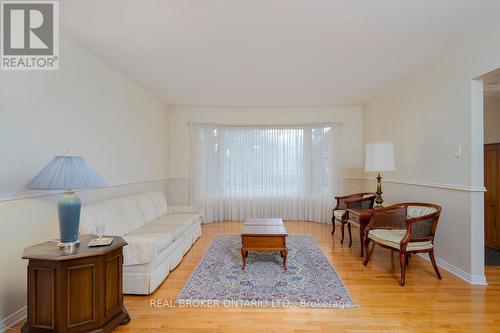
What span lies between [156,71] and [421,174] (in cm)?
405

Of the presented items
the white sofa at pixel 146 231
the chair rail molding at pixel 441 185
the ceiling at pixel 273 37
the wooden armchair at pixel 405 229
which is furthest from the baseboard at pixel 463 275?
the white sofa at pixel 146 231

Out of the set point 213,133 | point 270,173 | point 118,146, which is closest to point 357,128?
point 270,173

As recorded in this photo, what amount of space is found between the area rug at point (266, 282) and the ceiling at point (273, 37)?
8.56 feet

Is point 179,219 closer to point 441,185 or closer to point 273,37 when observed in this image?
point 273,37

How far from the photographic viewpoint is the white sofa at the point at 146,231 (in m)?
2.50

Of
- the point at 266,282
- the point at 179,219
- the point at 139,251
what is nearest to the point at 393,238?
the point at 266,282

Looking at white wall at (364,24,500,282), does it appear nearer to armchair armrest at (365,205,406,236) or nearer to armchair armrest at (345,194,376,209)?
armchair armrest at (345,194,376,209)

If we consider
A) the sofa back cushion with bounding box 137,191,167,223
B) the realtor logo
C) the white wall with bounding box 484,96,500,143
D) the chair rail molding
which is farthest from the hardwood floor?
the realtor logo

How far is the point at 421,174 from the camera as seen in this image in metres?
3.61

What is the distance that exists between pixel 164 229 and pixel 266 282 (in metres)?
1.46

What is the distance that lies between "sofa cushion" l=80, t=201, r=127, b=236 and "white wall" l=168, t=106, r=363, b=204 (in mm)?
2769

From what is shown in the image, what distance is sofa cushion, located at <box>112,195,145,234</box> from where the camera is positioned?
315 centimetres

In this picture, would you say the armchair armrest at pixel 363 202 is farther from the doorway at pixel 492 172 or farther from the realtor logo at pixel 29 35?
the realtor logo at pixel 29 35

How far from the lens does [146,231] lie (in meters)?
3.21
